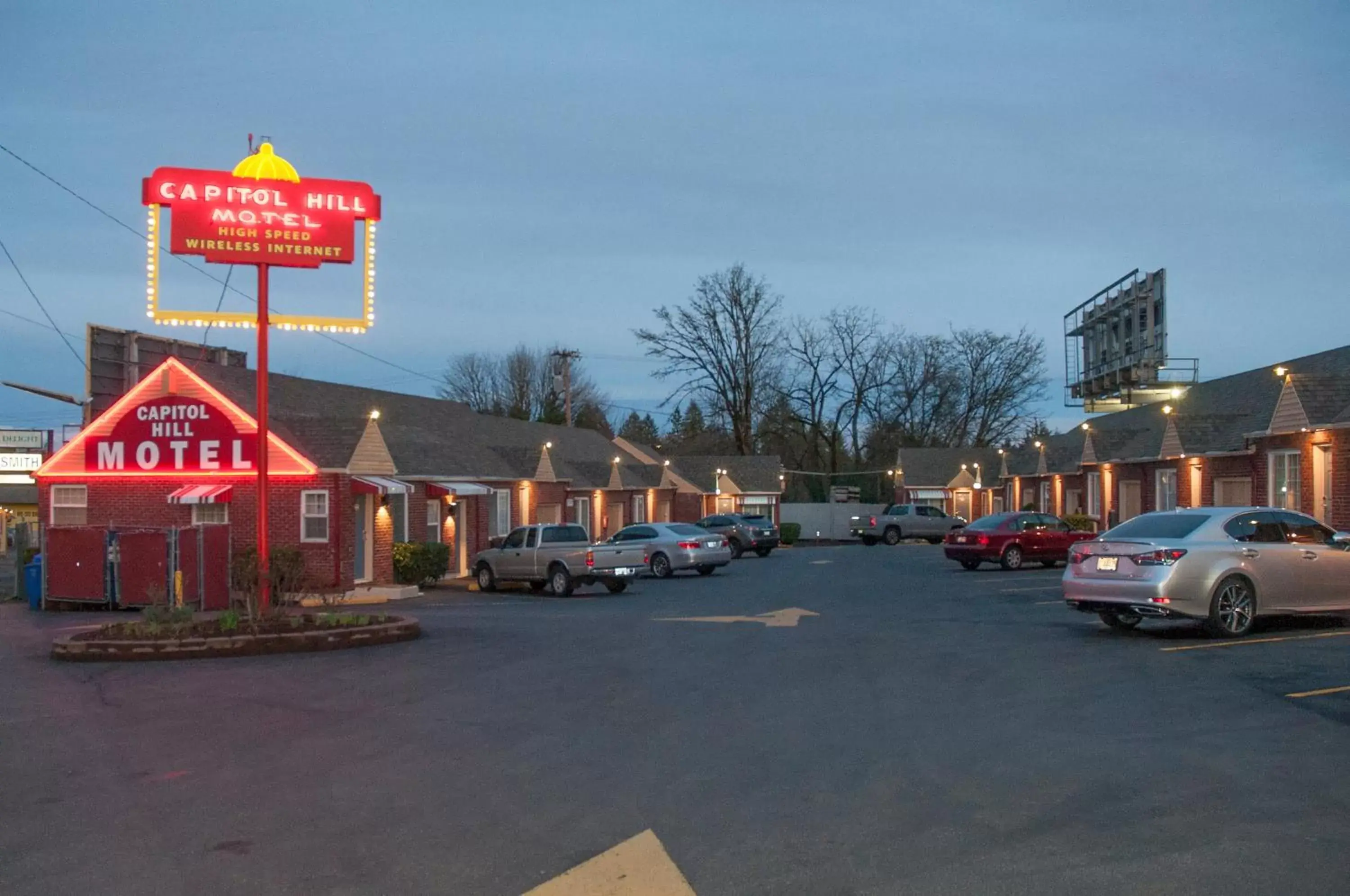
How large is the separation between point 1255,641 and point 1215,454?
20.2 m

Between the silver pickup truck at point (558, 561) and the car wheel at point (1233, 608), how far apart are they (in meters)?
14.5

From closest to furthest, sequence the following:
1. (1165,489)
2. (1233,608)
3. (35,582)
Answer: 1. (1233,608)
2. (35,582)
3. (1165,489)

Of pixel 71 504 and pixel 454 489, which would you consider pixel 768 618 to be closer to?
pixel 454 489

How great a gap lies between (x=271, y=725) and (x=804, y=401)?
68.9 m

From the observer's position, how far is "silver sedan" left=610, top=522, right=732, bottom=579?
3291 cm

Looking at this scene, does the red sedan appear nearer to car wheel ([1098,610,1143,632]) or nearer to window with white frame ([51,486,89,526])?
car wheel ([1098,610,1143,632])

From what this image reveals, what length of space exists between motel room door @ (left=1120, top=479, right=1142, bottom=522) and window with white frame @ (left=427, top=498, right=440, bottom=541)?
2185 cm

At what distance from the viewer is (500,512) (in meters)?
38.4

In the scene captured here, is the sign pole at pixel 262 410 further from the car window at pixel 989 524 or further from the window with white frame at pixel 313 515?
the car window at pixel 989 524

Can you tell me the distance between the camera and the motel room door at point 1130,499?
39.6 m

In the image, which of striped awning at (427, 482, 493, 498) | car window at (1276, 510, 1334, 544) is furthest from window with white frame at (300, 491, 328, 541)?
car window at (1276, 510, 1334, 544)

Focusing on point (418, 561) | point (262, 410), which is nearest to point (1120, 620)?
point (262, 410)

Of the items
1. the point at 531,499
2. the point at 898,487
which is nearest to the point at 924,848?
the point at 531,499

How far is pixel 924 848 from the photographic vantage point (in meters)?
6.38
